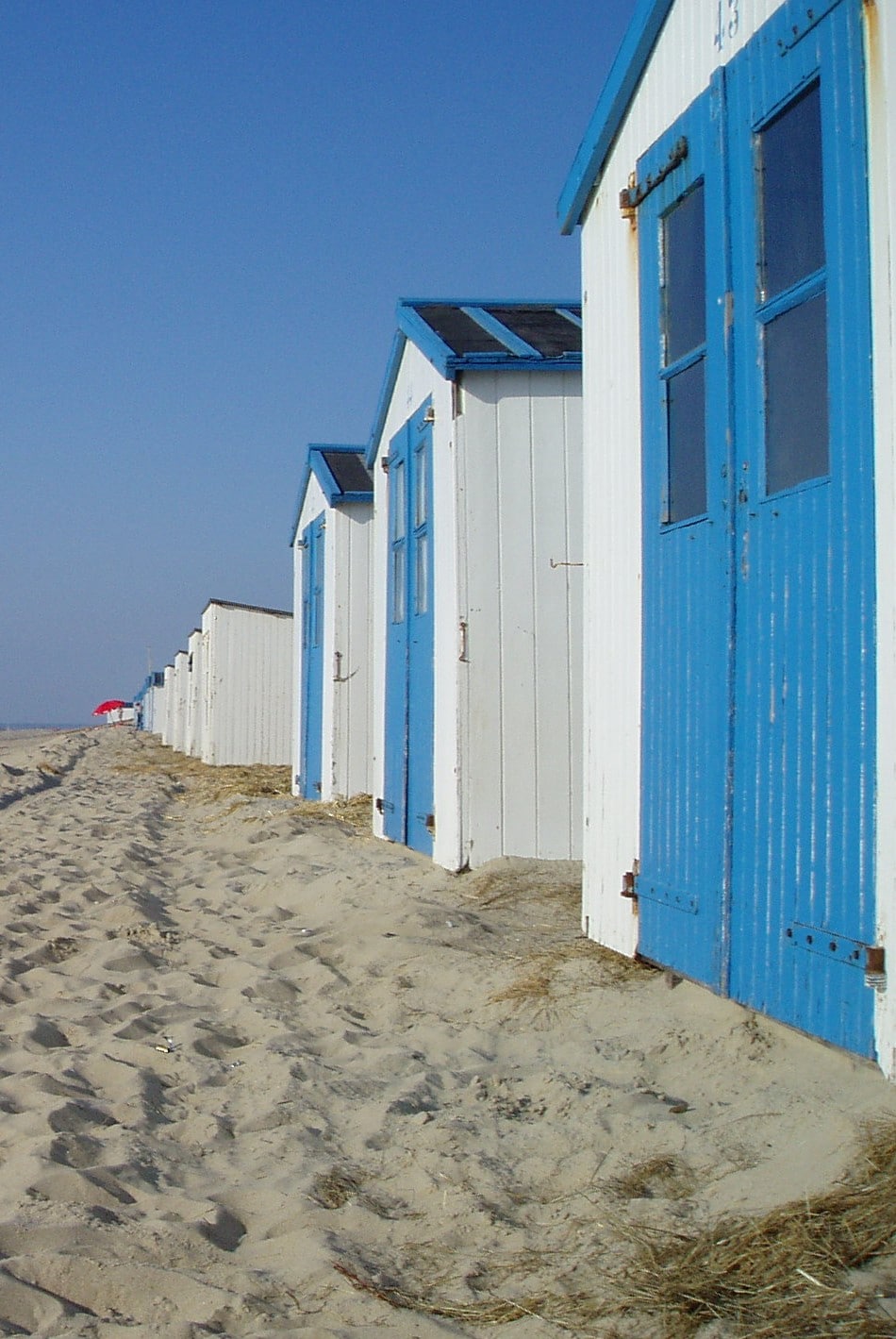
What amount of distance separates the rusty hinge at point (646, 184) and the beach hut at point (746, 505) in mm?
14

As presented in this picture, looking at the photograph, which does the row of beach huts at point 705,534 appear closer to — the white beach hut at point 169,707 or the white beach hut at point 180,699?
the white beach hut at point 180,699

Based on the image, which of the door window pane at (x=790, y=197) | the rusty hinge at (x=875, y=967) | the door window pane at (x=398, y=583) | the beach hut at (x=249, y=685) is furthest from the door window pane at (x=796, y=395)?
the beach hut at (x=249, y=685)

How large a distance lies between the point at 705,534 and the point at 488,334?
13.9 feet

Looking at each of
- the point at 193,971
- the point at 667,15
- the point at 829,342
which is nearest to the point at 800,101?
the point at 829,342

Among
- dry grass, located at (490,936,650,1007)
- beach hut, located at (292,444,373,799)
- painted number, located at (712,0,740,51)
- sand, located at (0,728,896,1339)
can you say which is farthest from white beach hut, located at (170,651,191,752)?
painted number, located at (712,0,740,51)

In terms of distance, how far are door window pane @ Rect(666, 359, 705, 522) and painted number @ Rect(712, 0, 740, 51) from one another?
1062 millimetres

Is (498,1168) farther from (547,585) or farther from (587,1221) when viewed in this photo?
(547,585)

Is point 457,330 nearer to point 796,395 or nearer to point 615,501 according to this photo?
point 615,501

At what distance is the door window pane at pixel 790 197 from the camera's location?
11.9 feet

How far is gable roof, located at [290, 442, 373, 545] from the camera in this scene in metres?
12.2

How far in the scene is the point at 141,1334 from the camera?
7.56 ft

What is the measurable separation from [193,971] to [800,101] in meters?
3.98

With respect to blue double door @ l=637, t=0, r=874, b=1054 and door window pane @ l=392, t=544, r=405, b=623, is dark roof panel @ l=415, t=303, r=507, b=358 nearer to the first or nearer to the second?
door window pane @ l=392, t=544, r=405, b=623

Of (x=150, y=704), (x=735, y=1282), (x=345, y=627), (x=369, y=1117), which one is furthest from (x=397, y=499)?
(x=150, y=704)
